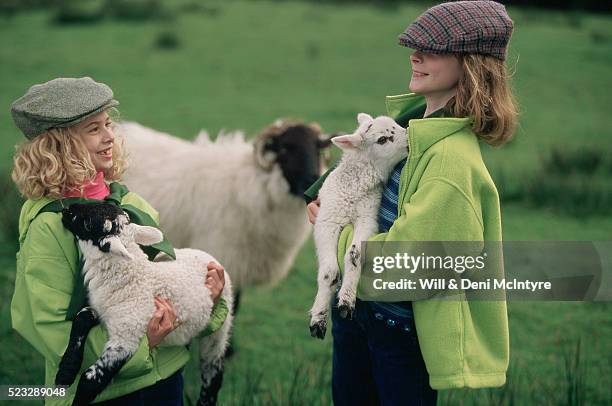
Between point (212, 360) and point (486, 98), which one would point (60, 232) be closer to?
point (212, 360)

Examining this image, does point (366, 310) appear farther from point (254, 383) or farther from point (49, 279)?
point (254, 383)

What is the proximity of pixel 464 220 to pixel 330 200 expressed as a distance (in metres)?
0.52

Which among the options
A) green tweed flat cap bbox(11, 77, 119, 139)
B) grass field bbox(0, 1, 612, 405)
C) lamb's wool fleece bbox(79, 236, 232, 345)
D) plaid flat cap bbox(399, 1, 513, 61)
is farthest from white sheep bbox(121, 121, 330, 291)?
plaid flat cap bbox(399, 1, 513, 61)

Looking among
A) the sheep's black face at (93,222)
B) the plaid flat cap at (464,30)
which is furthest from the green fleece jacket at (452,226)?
the sheep's black face at (93,222)

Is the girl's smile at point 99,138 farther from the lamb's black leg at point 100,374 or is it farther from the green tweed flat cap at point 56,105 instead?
the lamb's black leg at point 100,374

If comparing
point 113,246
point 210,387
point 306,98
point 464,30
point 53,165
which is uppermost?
point 464,30

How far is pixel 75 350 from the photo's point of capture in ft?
7.36

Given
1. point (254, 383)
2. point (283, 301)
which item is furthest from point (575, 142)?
point (254, 383)

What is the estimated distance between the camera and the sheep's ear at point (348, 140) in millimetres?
2404

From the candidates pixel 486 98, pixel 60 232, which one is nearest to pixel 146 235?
pixel 60 232

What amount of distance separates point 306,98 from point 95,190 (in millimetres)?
10659

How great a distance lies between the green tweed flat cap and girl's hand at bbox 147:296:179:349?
2.27 feet

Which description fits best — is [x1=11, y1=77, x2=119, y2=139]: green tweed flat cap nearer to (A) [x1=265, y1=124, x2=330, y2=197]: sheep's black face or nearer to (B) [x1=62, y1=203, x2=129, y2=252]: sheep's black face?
(B) [x1=62, y1=203, x2=129, y2=252]: sheep's black face

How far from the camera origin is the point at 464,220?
2113mm
